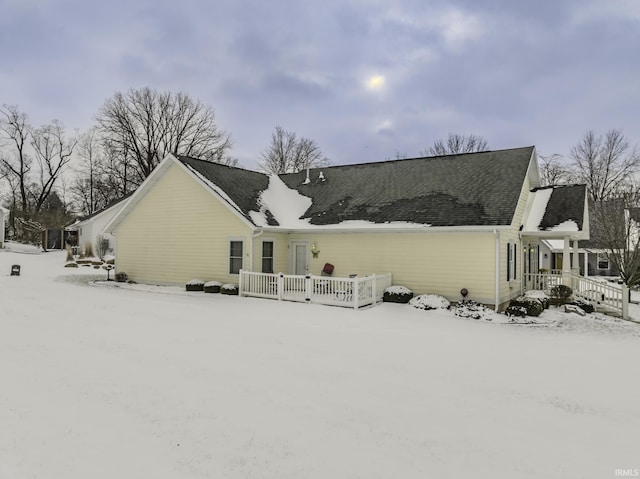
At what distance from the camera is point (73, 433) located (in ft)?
15.2

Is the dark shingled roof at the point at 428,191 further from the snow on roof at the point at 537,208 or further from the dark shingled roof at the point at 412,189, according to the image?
the snow on roof at the point at 537,208

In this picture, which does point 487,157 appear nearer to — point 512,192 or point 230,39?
point 512,192

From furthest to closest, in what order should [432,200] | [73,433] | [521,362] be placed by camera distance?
[432,200] < [521,362] < [73,433]

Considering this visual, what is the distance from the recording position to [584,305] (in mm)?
15430

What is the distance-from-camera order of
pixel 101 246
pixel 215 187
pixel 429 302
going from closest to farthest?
pixel 429 302 → pixel 215 187 → pixel 101 246

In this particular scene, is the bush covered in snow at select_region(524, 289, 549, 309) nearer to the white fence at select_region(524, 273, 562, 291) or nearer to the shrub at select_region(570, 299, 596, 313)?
the shrub at select_region(570, 299, 596, 313)

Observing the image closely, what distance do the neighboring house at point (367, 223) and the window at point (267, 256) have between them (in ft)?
0.21

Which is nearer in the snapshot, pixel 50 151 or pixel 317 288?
pixel 317 288

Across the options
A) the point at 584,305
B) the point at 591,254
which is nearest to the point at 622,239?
the point at 584,305

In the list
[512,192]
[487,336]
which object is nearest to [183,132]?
[512,192]

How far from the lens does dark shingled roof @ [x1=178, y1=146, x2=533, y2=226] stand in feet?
49.7

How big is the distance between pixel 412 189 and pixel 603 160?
112ft

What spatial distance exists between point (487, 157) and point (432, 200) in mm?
3929

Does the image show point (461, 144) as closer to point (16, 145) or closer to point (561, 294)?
point (561, 294)
